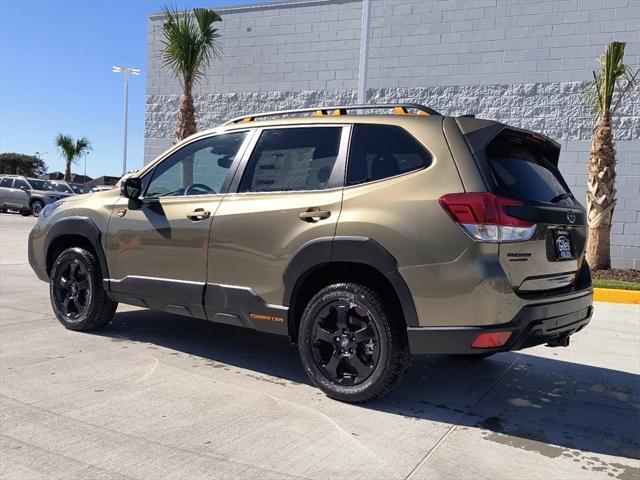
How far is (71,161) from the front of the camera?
44.7 m

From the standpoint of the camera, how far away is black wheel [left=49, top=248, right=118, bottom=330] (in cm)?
531

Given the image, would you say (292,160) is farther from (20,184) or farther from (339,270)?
(20,184)

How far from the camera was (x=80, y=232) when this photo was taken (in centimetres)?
531

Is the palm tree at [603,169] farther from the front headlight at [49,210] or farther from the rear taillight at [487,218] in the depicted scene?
the front headlight at [49,210]

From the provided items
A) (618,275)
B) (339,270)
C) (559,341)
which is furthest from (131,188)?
(618,275)

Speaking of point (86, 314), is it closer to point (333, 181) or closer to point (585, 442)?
point (333, 181)

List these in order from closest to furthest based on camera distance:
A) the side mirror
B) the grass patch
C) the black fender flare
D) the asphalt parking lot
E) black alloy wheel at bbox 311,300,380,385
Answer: the asphalt parking lot < black alloy wheel at bbox 311,300,380,385 < the side mirror < the black fender flare < the grass patch

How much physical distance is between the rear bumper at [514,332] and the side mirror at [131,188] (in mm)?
2760

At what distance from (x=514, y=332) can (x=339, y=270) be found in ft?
3.99

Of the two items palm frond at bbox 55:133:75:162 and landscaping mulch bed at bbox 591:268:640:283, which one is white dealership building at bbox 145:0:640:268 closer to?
landscaping mulch bed at bbox 591:268:640:283

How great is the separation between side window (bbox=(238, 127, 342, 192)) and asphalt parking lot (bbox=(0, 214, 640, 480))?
1486 millimetres

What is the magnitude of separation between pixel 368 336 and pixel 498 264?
0.97 metres

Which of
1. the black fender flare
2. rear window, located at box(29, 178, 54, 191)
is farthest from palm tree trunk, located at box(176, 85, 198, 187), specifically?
rear window, located at box(29, 178, 54, 191)

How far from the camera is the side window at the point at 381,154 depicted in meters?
3.74
